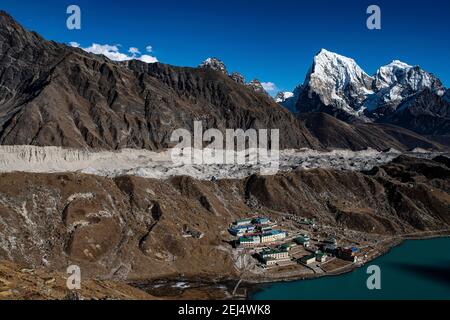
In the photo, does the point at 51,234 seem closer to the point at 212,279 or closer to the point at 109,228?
the point at 109,228

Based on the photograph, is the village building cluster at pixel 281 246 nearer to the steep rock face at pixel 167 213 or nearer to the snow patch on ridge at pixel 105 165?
the steep rock face at pixel 167 213

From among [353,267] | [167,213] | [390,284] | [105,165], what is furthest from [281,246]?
[105,165]

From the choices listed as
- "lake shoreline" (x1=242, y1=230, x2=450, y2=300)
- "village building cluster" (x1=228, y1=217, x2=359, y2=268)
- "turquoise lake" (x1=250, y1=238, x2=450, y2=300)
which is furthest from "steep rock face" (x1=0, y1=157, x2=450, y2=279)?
"turquoise lake" (x1=250, y1=238, x2=450, y2=300)

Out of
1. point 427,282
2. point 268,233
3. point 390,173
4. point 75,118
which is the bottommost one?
point 427,282

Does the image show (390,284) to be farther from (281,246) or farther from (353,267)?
(281,246)
